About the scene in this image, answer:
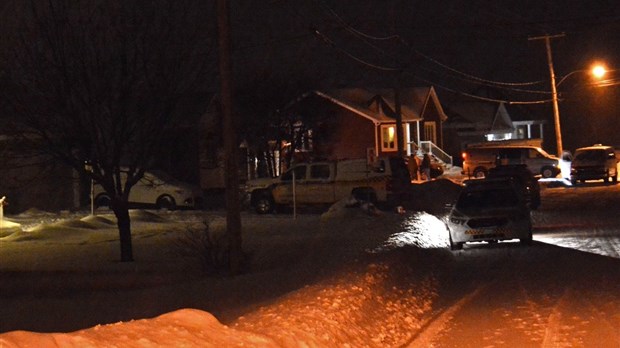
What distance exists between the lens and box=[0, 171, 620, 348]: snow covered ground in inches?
398

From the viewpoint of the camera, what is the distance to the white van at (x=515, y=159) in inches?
2151

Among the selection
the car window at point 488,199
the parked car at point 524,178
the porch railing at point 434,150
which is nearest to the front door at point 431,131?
the porch railing at point 434,150

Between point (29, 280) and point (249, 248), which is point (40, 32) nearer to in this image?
point (29, 280)

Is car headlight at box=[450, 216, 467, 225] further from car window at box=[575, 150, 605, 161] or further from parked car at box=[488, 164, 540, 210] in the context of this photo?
car window at box=[575, 150, 605, 161]

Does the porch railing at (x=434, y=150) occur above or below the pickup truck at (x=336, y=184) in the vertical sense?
above

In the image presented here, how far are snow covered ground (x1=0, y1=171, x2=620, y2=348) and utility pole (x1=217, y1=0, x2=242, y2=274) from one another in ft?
3.46

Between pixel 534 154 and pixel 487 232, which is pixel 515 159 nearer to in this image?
pixel 534 154

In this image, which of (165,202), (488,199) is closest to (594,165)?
(165,202)

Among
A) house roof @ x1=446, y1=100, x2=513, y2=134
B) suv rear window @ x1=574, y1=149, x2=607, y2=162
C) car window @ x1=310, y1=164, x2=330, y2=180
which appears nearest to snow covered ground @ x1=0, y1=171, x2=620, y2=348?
car window @ x1=310, y1=164, x2=330, y2=180

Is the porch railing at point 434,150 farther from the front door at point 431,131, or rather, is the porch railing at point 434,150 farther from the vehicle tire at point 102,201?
the vehicle tire at point 102,201

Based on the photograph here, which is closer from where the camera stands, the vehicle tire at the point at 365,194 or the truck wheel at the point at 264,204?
the vehicle tire at the point at 365,194

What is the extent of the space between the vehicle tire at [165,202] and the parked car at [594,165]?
23496 mm

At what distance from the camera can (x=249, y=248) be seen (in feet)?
72.0

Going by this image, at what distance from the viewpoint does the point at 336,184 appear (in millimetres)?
34250
